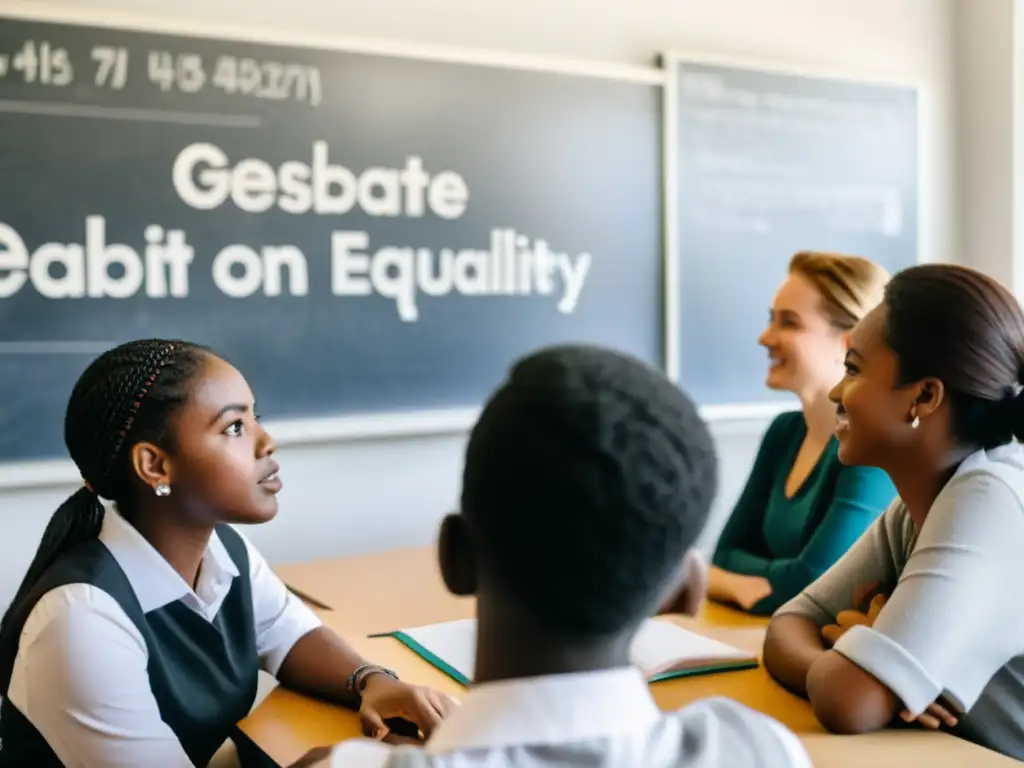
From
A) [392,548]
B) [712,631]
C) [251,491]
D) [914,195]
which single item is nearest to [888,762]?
[712,631]

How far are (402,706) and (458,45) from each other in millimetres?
1989

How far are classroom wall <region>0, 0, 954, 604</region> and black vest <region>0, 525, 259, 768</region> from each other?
3.71 feet

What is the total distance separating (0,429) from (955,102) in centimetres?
318

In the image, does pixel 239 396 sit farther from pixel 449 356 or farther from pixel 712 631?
pixel 449 356

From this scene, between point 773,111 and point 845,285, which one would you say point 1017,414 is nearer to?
point 845,285

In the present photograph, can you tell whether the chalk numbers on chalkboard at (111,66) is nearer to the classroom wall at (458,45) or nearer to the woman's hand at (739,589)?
the classroom wall at (458,45)

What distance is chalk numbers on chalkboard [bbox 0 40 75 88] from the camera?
7.55 feet

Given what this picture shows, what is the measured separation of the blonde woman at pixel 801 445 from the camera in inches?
79.3

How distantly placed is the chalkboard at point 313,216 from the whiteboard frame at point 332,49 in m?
0.02

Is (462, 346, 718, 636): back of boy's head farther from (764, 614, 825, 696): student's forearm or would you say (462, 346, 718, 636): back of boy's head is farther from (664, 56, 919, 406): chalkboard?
(664, 56, 919, 406): chalkboard

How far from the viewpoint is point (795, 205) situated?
3367mm

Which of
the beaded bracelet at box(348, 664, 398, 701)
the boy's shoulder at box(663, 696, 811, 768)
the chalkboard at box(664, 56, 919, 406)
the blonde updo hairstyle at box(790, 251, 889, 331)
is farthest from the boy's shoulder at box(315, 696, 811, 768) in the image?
the chalkboard at box(664, 56, 919, 406)

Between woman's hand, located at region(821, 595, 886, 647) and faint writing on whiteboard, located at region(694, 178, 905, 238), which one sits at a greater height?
faint writing on whiteboard, located at region(694, 178, 905, 238)

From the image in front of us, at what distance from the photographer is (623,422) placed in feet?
2.43
